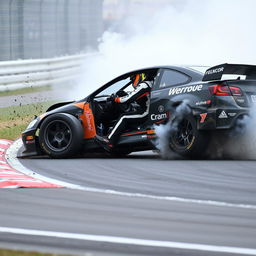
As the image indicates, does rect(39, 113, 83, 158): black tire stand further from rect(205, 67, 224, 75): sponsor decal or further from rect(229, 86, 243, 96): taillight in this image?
rect(229, 86, 243, 96): taillight

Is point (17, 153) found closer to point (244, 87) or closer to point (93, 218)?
point (244, 87)

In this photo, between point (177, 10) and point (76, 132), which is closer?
point (76, 132)

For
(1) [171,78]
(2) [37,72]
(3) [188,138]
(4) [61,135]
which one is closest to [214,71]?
(1) [171,78]

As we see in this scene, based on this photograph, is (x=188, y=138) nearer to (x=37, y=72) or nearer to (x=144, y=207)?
(x=144, y=207)

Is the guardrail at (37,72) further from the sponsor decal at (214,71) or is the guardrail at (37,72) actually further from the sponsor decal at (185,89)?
the sponsor decal at (214,71)

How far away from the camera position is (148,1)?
32156mm

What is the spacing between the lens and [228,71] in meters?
11.7

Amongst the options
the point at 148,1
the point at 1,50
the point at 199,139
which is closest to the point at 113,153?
Answer: the point at 199,139

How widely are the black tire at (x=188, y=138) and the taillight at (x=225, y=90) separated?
47 cm

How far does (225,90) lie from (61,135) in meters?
2.62

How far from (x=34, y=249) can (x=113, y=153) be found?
613cm

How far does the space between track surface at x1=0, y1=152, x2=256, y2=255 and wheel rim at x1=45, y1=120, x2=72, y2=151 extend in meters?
1.26

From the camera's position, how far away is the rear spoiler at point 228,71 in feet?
38.0

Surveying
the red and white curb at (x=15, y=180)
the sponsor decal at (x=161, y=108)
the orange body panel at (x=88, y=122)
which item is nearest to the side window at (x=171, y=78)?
the sponsor decal at (x=161, y=108)
